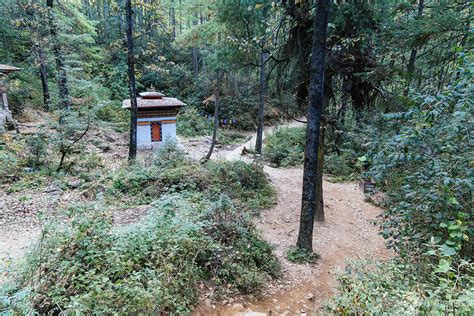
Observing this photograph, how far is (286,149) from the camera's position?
1543 centimetres

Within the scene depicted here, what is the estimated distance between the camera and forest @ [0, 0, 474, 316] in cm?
297

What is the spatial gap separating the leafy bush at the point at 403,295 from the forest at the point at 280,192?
22mm

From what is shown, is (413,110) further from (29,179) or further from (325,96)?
(29,179)

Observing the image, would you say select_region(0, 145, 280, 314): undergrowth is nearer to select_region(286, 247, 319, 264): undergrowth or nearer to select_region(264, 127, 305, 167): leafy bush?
select_region(286, 247, 319, 264): undergrowth

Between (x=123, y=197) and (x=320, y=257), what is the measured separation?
224 inches

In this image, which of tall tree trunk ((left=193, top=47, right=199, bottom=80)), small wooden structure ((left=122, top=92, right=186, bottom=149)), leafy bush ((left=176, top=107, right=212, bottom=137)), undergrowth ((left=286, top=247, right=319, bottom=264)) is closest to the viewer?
undergrowth ((left=286, top=247, right=319, bottom=264))

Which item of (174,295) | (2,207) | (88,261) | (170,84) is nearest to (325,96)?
(174,295)

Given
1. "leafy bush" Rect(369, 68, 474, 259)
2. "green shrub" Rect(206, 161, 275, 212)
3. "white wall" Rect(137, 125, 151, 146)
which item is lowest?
"green shrub" Rect(206, 161, 275, 212)

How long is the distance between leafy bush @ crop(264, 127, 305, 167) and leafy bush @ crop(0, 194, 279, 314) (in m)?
9.20

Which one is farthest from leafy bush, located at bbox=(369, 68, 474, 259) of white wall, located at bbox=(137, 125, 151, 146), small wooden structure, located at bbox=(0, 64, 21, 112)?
small wooden structure, located at bbox=(0, 64, 21, 112)

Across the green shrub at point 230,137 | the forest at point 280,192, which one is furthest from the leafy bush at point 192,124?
the forest at point 280,192

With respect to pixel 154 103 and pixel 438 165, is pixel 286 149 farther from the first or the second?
pixel 438 165

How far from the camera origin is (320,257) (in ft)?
20.1

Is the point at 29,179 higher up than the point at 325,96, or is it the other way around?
the point at 325,96
